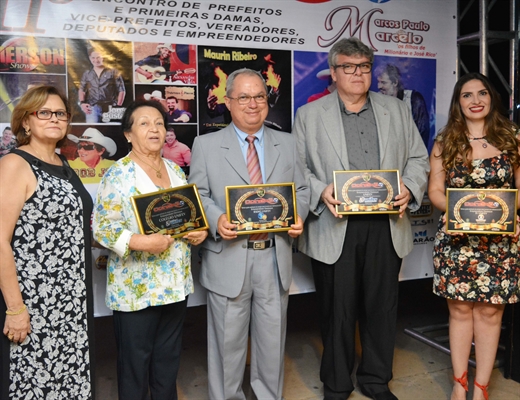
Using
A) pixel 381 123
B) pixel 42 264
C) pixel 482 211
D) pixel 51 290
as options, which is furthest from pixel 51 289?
pixel 482 211

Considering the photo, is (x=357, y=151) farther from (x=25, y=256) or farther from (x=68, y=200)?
(x=25, y=256)

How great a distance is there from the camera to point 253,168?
9.92ft

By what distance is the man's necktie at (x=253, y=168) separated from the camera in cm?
298

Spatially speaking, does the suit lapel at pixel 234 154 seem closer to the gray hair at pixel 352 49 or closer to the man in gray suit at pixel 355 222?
the man in gray suit at pixel 355 222

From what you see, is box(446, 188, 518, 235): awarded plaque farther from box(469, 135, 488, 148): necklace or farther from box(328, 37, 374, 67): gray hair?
box(328, 37, 374, 67): gray hair

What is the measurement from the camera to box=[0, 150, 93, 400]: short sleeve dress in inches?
90.4

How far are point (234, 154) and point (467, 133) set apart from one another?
1383 millimetres

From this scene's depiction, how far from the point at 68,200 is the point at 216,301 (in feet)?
3.41

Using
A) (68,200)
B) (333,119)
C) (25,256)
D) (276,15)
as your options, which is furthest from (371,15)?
(25,256)

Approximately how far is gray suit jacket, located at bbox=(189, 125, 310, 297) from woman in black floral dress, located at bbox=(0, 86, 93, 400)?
2.29 ft

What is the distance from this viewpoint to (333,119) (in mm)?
3229

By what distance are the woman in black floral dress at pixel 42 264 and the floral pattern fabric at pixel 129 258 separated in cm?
10

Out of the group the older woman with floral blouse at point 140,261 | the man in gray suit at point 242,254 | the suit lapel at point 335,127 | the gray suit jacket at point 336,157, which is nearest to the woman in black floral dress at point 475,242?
the gray suit jacket at point 336,157

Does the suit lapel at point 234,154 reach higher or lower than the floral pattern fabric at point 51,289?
higher
